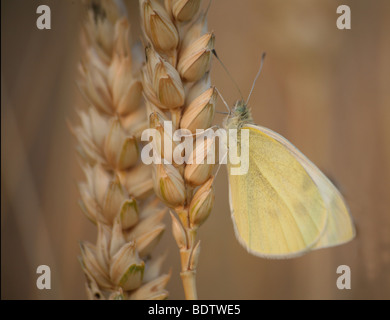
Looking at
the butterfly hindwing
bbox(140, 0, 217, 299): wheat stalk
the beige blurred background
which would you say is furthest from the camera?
the beige blurred background

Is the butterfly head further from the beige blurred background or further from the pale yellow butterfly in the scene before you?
the beige blurred background

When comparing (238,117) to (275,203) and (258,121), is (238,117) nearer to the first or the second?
(275,203)

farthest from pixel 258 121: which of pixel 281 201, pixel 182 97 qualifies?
pixel 182 97

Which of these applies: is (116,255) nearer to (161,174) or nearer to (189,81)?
(161,174)

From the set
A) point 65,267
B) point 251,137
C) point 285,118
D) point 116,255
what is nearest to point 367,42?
point 285,118

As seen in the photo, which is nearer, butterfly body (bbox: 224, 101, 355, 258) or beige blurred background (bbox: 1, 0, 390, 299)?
butterfly body (bbox: 224, 101, 355, 258)

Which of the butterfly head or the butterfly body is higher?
the butterfly head

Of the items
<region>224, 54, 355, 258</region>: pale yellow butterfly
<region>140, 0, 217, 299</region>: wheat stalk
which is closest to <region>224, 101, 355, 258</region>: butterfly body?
<region>224, 54, 355, 258</region>: pale yellow butterfly
